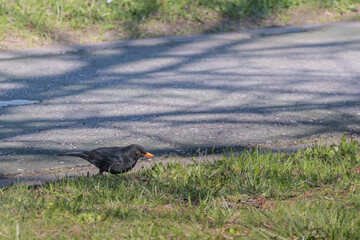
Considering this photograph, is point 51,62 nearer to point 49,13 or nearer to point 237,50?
point 49,13

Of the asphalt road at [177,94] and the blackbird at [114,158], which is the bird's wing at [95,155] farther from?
the asphalt road at [177,94]

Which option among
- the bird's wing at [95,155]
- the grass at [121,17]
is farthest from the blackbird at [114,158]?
the grass at [121,17]

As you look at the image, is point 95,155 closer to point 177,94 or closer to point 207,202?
point 207,202

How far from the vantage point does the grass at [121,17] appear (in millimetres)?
9898

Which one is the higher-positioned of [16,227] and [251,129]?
[16,227]

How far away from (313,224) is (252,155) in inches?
52.4

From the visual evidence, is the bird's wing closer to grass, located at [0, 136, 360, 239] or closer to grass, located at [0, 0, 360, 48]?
grass, located at [0, 136, 360, 239]

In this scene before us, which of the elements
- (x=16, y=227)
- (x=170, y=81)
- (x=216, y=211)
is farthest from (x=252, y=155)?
(x=170, y=81)

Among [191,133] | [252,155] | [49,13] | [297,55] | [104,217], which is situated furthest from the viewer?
[49,13]

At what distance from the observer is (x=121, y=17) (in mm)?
10719

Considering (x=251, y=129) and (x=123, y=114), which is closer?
(x=251, y=129)

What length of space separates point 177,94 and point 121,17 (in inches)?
154

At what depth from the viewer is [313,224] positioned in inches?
129

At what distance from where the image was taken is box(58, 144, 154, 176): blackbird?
437cm
